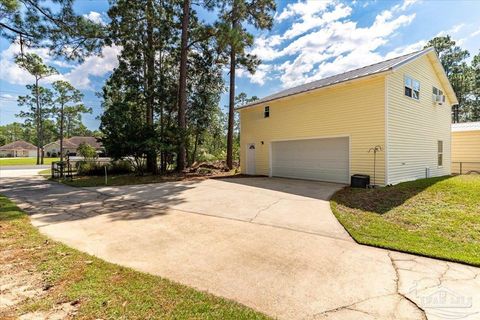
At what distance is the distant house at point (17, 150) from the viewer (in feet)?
194

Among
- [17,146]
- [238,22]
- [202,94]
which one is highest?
[238,22]

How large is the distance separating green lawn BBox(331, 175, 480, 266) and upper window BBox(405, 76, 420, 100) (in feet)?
14.3

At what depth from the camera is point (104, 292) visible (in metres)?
2.78

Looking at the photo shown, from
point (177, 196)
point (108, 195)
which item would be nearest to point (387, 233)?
point (177, 196)

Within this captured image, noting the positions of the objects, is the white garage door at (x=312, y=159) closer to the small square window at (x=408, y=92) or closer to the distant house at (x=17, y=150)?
the small square window at (x=408, y=92)

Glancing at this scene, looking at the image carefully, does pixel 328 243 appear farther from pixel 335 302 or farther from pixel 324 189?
pixel 324 189

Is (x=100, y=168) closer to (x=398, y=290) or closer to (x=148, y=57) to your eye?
(x=148, y=57)

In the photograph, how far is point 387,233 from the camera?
5.08 metres

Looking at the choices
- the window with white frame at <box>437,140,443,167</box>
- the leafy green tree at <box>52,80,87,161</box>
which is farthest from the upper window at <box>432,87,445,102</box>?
the leafy green tree at <box>52,80,87,161</box>

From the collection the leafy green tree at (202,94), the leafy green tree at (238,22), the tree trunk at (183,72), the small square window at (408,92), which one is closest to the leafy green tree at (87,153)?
the leafy green tree at (202,94)

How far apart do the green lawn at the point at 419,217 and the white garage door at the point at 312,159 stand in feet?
7.28

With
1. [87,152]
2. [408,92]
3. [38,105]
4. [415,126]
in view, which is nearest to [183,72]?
[87,152]

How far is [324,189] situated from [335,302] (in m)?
7.37

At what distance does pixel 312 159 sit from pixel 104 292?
11.0 meters
